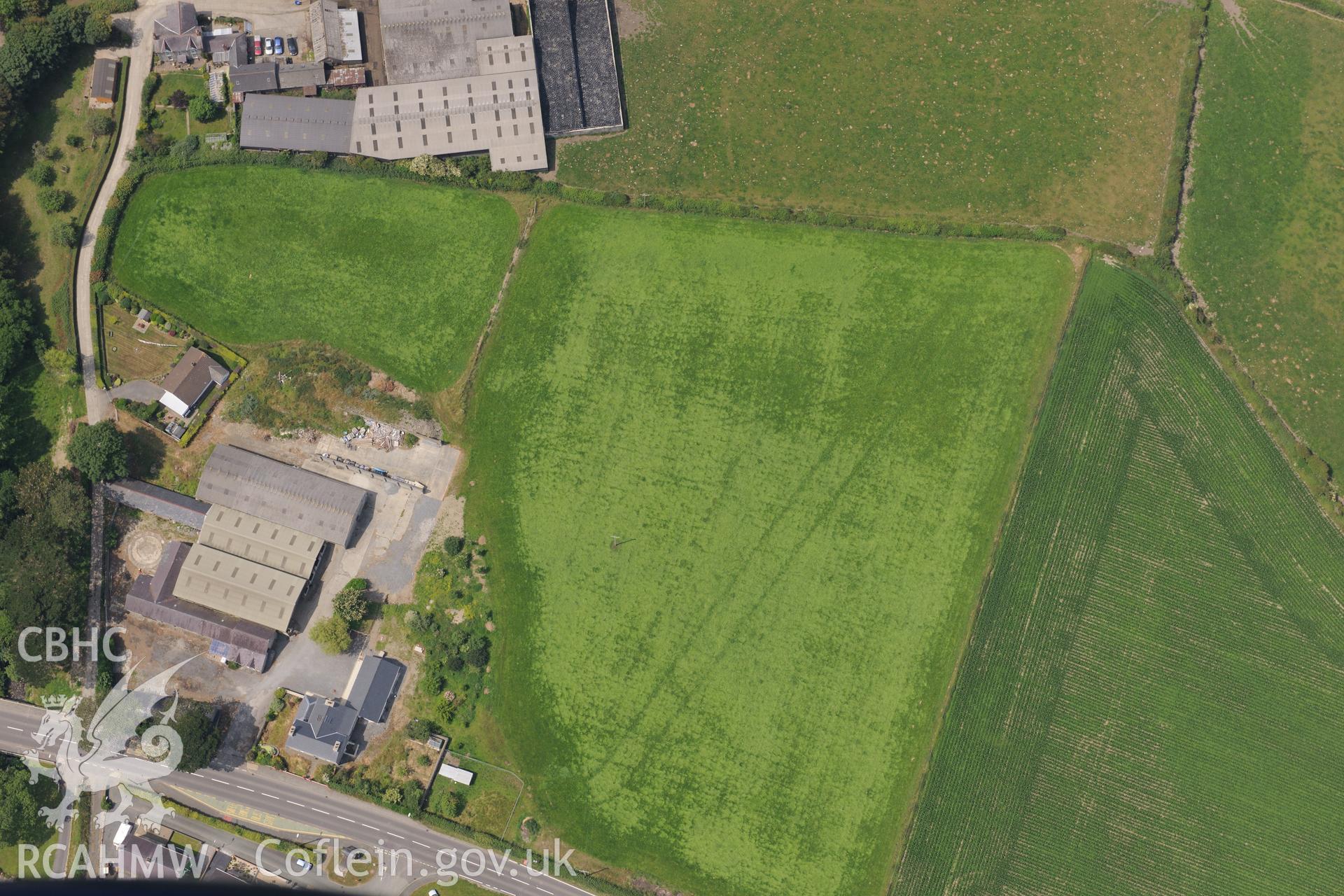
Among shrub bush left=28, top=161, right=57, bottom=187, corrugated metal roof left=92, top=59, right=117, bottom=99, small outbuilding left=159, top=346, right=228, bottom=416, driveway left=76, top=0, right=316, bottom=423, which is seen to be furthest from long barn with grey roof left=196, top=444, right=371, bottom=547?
corrugated metal roof left=92, top=59, right=117, bottom=99

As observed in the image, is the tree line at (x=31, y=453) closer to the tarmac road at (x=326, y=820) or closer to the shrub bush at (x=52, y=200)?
the shrub bush at (x=52, y=200)

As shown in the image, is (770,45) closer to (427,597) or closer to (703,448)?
(703,448)

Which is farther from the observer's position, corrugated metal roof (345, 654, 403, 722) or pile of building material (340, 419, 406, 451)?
pile of building material (340, 419, 406, 451)

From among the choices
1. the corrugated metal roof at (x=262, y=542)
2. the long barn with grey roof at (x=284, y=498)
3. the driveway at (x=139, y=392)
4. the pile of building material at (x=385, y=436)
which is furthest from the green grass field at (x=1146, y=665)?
the driveway at (x=139, y=392)

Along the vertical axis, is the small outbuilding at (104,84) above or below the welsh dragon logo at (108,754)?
above

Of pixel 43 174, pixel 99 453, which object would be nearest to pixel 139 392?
pixel 99 453

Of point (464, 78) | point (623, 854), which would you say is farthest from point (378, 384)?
point (623, 854)

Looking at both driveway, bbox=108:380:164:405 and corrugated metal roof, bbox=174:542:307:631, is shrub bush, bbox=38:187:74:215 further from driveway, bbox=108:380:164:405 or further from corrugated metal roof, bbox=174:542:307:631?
corrugated metal roof, bbox=174:542:307:631
